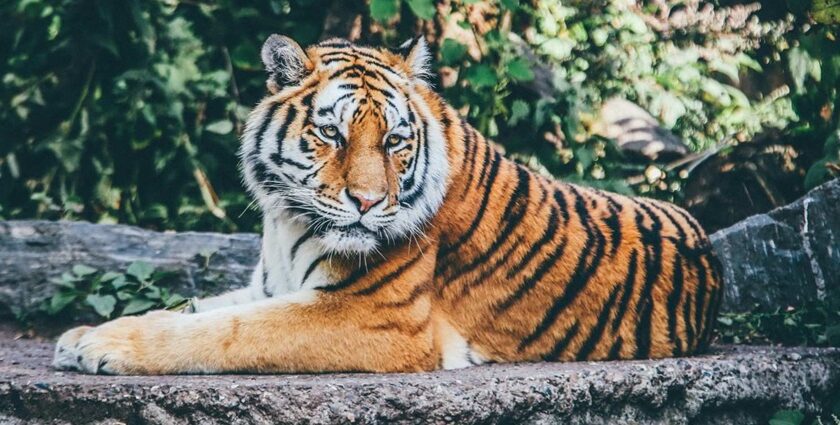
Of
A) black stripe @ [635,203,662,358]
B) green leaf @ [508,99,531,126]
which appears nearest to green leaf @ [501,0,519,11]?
green leaf @ [508,99,531,126]

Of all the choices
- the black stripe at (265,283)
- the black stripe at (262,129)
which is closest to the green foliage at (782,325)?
the black stripe at (265,283)

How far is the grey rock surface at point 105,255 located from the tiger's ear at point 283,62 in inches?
69.3

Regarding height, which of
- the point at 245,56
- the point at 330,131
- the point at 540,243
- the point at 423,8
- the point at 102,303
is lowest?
the point at 102,303

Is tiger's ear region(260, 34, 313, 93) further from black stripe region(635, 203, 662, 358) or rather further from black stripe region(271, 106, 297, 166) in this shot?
black stripe region(635, 203, 662, 358)

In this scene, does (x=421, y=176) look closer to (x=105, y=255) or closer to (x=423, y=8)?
(x=423, y=8)

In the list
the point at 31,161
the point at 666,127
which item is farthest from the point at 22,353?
the point at 666,127

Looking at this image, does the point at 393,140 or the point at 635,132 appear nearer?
the point at 393,140

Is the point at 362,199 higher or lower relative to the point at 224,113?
lower

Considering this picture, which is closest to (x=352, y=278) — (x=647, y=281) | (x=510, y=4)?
(x=647, y=281)

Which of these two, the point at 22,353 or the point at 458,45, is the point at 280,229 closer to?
the point at 22,353

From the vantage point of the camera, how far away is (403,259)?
3213 millimetres

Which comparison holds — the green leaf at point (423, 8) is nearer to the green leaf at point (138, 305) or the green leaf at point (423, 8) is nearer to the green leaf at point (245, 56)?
the green leaf at point (245, 56)

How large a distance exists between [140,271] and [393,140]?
80.0 inches

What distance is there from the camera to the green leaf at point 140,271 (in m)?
4.73
